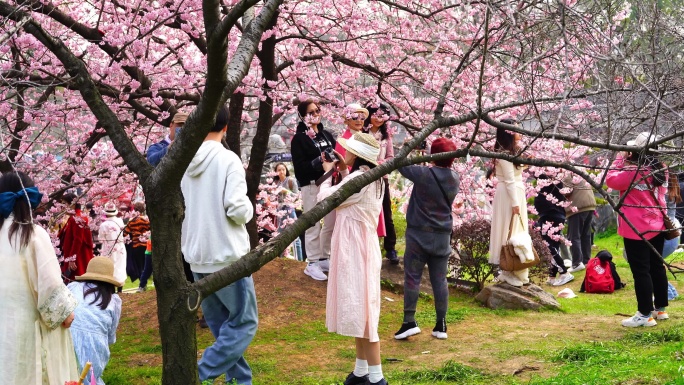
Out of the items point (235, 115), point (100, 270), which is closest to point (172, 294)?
point (100, 270)

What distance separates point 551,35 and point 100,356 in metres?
3.60

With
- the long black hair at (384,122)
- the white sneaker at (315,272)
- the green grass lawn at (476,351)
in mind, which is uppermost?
the long black hair at (384,122)

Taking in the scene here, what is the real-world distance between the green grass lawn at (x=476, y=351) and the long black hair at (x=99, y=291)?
3.54 feet

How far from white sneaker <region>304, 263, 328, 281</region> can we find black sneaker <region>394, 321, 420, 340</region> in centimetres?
178

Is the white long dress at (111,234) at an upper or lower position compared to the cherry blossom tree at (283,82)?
lower

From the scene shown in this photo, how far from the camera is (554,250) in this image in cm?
1175

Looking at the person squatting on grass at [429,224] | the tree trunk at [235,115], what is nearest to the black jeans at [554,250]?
the person squatting on grass at [429,224]

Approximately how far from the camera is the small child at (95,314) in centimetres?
527

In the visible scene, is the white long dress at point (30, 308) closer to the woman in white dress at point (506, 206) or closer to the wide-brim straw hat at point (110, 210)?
the woman in white dress at point (506, 206)

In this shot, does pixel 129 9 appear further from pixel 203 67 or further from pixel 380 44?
pixel 380 44

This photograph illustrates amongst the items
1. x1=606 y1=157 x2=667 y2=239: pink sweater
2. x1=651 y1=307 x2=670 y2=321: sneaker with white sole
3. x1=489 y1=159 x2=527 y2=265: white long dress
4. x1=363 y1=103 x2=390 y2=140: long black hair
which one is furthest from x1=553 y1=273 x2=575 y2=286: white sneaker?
x1=363 y1=103 x2=390 y2=140: long black hair

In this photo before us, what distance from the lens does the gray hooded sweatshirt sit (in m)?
5.27

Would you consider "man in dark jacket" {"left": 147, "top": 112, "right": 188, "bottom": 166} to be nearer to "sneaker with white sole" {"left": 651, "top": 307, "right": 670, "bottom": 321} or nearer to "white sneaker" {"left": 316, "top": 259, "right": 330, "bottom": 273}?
"white sneaker" {"left": 316, "top": 259, "right": 330, "bottom": 273}

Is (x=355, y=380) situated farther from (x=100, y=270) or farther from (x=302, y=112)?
(x=302, y=112)
